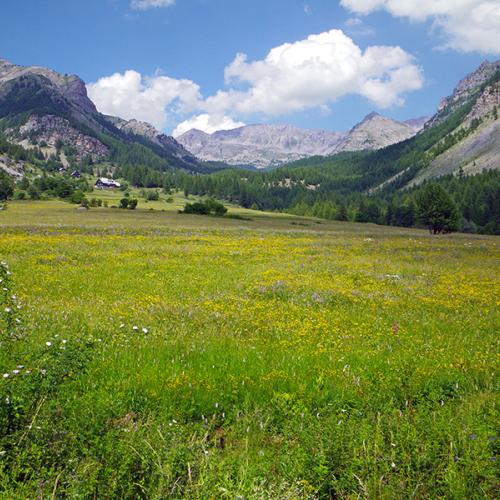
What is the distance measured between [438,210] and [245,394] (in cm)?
8892

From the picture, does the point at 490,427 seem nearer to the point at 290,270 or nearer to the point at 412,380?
the point at 412,380

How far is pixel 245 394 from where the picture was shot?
627 cm

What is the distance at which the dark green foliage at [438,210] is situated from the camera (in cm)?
8338

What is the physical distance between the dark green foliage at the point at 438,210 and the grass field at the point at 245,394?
252 feet

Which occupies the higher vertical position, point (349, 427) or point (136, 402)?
point (349, 427)

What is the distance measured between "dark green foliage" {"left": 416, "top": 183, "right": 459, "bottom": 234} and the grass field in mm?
76711

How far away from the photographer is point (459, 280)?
20.0 metres

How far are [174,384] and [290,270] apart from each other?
1575 cm

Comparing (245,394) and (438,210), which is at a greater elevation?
(438,210)

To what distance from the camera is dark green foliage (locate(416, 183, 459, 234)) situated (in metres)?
83.4

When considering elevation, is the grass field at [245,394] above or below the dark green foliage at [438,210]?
below

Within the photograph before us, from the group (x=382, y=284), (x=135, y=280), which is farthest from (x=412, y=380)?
(x=135, y=280)

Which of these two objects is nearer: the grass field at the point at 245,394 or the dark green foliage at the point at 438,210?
the grass field at the point at 245,394

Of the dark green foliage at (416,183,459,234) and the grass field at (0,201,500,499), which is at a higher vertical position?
the dark green foliage at (416,183,459,234)
